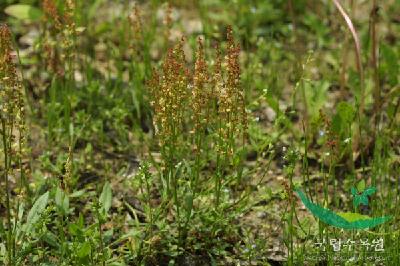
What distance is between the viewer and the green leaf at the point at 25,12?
4.05 m

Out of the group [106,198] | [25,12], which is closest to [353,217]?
[106,198]

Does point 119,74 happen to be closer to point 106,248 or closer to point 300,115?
point 300,115

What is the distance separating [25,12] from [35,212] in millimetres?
1714

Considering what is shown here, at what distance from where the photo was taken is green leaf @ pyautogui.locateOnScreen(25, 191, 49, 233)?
2.66 metres

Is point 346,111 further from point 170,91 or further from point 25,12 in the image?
point 25,12

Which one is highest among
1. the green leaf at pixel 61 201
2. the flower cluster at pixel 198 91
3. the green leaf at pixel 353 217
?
the flower cluster at pixel 198 91

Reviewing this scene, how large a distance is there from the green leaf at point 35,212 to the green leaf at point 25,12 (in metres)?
1.62

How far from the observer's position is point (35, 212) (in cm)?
270

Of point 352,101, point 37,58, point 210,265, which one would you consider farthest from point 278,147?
point 37,58

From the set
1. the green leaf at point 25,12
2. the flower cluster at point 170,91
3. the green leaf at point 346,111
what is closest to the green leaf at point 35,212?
the flower cluster at point 170,91

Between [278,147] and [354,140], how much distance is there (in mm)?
365

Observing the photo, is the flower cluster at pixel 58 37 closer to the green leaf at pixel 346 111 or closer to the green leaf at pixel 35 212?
the green leaf at pixel 35 212

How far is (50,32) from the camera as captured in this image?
3947 mm

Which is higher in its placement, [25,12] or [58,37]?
[25,12]
